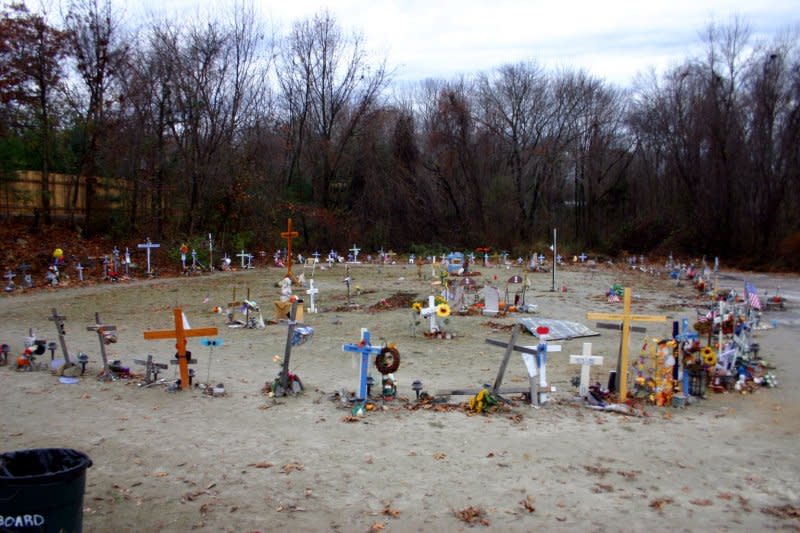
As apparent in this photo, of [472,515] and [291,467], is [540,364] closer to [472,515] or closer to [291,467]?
[472,515]

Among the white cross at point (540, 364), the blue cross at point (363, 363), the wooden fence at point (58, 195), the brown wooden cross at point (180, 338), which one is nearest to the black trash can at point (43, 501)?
the blue cross at point (363, 363)

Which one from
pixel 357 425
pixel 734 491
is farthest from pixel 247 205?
pixel 734 491

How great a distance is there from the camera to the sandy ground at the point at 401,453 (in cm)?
514

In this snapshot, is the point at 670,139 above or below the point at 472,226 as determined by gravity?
above

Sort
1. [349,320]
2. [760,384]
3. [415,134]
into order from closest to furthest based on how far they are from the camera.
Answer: [760,384] < [349,320] < [415,134]

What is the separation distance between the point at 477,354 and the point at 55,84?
25.6 metres

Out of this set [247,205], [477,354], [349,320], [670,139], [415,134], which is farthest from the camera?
[415,134]

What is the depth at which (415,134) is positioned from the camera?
44250mm

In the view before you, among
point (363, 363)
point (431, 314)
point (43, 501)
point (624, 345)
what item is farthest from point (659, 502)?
point (431, 314)

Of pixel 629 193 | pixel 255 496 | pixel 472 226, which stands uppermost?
pixel 629 193

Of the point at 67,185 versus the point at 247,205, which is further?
the point at 247,205

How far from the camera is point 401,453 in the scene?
6535mm

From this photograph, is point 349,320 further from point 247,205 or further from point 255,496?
point 247,205

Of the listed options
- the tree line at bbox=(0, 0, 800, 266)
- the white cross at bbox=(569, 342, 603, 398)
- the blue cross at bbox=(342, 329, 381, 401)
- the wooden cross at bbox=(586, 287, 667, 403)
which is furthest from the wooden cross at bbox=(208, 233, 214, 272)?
the white cross at bbox=(569, 342, 603, 398)
